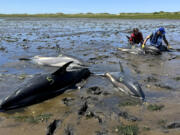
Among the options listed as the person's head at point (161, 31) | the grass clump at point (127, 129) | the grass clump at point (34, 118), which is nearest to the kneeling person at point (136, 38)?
the person's head at point (161, 31)

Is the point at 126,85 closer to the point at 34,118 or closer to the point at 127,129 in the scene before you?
the point at 127,129

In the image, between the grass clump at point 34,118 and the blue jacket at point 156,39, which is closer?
the grass clump at point 34,118

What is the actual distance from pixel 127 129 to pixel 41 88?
2.75 metres

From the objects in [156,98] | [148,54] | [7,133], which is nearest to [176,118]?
[156,98]

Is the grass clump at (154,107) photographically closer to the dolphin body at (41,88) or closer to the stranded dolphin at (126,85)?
the stranded dolphin at (126,85)

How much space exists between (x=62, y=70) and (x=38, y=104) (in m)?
1.39

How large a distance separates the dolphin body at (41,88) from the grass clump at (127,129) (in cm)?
248

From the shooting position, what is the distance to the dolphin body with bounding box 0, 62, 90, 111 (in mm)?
5145

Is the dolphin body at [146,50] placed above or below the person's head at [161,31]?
below

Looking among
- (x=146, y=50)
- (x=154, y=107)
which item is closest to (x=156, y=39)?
(x=146, y=50)

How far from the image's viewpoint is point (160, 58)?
11.1 meters

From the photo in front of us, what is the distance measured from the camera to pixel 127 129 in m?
4.23

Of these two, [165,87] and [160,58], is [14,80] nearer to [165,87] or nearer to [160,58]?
[165,87]

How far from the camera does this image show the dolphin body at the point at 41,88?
514cm
